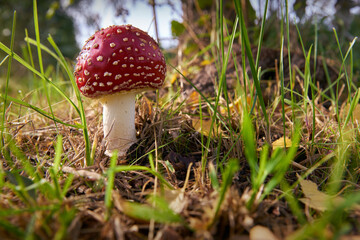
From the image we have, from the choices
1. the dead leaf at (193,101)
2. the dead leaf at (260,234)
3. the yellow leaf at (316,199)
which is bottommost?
the yellow leaf at (316,199)

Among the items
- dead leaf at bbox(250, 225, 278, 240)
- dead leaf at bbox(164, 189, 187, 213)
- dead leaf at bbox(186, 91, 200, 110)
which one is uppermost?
dead leaf at bbox(186, 91, 200, 110)

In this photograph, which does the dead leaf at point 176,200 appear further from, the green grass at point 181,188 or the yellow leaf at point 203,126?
the yellow leaf at point 203,126

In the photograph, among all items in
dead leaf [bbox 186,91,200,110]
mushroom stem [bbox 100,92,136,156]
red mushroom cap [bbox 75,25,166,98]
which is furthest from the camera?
dead leaf [bbox 186,91,200,110]

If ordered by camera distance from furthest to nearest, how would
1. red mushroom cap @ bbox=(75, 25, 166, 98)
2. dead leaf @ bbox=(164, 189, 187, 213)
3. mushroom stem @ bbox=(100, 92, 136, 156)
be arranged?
mushroom stem @ bbox=(100, 92, 136, 156) < red mushroom cap @ bbox=(75, 25, 166, 98) < dead leaf @ bbox=(164, 189, 187, 213)

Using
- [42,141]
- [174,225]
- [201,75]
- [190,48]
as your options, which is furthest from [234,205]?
[190,48]

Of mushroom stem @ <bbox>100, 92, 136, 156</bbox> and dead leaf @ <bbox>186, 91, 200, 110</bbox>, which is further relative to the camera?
dead leaf @ <bbox>186, 91, 200, 110</bbox>

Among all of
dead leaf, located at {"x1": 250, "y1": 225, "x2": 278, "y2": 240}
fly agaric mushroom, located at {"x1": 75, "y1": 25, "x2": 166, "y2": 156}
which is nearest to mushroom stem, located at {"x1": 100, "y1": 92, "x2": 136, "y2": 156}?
fly agaric mushroom, located at {"x1": 75, "y1": 25, "x2": 166, "y2": 156}

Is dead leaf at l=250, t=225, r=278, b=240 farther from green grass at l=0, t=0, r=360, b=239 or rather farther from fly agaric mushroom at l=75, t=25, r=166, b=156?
fly agaric mushroom at l=75, t=25, r=166, b=156

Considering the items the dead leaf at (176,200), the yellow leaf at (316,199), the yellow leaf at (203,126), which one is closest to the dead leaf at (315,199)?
the yellow leaf at (316,199)
